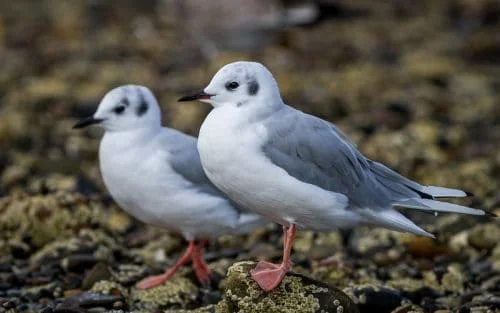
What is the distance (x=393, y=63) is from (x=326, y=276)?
5.92 m

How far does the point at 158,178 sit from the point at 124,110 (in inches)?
17.4

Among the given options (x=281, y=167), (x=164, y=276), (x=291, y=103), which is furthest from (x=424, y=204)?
(x=291, y=103)

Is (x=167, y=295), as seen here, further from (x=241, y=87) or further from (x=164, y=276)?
(x=241, y=87)

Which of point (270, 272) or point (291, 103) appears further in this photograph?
point (291, 103)

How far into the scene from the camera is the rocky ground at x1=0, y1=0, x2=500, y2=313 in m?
4.63

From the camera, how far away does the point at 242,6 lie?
10344 mm

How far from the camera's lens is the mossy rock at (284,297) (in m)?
3.89

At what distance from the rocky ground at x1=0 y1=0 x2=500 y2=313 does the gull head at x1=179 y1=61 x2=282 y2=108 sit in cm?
69

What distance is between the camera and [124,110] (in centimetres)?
500

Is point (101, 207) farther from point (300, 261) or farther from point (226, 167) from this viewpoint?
point (226, 167)

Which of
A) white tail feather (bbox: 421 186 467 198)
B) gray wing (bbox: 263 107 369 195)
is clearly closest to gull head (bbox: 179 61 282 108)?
gray wing (bbox: 263 107 369 195)

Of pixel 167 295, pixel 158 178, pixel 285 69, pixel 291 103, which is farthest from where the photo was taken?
pixel 285 69

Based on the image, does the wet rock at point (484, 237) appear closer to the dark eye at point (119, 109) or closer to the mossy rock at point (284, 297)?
the mossy rock at point (284, 297)

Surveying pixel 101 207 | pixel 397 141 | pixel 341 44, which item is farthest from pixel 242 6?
pixel 101 207
